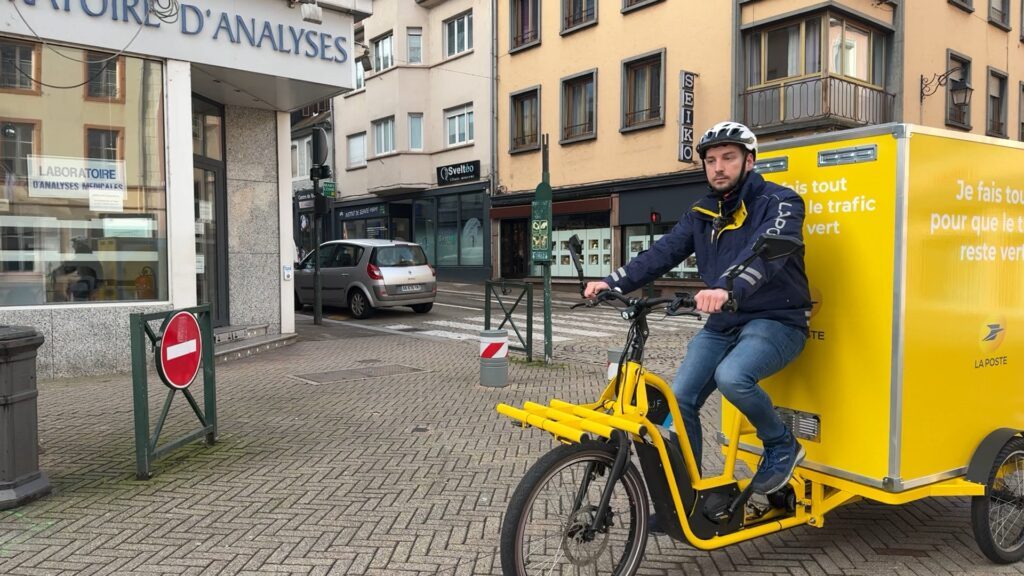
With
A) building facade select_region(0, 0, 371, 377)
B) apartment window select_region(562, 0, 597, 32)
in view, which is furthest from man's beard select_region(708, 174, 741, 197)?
apartment window select_region(562, 0, 597, 32)

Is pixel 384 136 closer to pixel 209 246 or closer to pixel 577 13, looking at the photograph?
pixel 577 13

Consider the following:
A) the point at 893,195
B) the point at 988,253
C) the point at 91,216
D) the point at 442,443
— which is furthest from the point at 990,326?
the point at 91,216

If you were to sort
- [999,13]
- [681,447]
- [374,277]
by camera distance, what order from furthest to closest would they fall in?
1. [999,13]
2. [374,277]
3. [681,447]

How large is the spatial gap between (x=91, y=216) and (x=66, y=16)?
7.05 ft

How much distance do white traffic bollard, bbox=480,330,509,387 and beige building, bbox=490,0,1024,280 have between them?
11982 millimetres

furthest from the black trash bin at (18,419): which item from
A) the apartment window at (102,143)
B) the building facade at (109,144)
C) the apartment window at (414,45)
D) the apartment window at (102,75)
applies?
the apartment window at (414,45)

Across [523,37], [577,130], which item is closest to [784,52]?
[577,130]

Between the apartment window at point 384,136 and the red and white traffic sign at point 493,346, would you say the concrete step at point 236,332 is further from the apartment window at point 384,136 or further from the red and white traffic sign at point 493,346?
the apartment window at point 384,136

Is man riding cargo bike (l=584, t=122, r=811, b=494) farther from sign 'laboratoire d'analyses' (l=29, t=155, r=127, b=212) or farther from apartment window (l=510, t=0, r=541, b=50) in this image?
apartment window (l=510, t=0, r=541, b=50)

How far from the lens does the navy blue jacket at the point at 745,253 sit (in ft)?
10.1

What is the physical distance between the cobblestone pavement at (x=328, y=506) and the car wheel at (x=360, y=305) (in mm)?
7746

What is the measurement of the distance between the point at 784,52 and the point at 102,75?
15.1 m

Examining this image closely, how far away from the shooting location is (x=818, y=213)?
137 inches

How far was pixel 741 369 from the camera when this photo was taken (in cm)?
311
